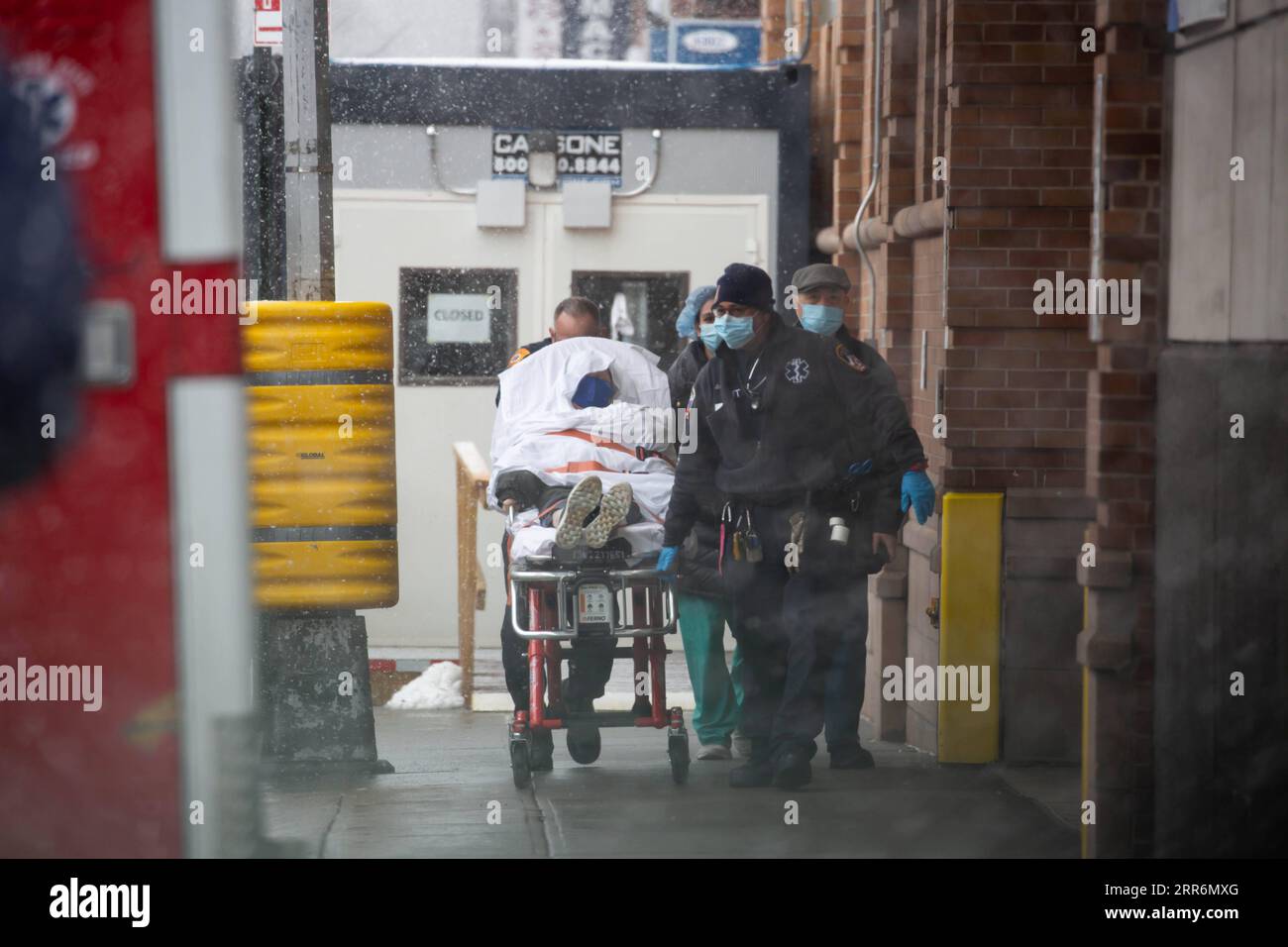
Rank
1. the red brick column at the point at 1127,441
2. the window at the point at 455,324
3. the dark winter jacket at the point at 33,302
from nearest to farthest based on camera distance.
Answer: the dark winter jacket at the point at 33,302, the red brick column at the point at 1127,441, the window at the point at 455,324

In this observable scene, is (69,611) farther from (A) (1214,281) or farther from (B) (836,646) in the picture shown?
(B) (836,646)

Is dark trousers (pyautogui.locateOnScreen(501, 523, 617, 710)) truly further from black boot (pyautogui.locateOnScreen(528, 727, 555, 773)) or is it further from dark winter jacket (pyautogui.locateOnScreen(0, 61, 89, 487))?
dark winter jacket (pyautogui.locateOnScreen(0, 61, 89, 487))

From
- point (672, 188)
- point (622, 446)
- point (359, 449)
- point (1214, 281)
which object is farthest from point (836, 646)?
point (672, 188)

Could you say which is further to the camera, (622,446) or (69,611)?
(622,446)

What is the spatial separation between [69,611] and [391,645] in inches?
284

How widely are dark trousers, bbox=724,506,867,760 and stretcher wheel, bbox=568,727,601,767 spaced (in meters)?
0.66

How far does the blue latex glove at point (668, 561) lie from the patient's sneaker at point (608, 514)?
24 centimetres

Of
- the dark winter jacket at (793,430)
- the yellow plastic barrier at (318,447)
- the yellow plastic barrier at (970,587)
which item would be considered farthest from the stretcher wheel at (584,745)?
the yellow plastic barrier at (970,587)

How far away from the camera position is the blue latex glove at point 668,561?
20.3 ft

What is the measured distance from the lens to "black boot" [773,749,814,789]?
602cm

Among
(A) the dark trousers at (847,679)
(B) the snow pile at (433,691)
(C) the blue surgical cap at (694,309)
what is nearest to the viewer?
(A) the dark trousers at (847,679)

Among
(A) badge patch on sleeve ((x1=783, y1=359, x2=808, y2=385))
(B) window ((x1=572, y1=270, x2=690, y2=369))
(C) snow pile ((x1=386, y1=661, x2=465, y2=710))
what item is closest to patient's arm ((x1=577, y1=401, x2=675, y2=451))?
(A) badge patch on sleeve ((x1=783, y1=359, x2=808, y2=385))

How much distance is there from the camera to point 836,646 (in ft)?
20.8

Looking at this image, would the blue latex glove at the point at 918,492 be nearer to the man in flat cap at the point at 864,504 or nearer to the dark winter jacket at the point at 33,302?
the man in flat cap at the point at 864,504
